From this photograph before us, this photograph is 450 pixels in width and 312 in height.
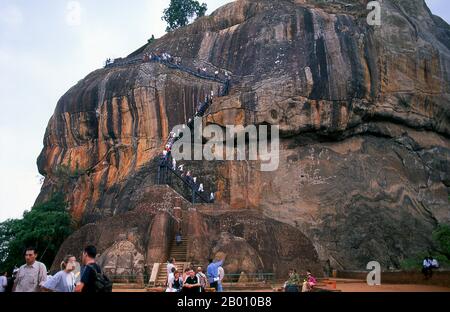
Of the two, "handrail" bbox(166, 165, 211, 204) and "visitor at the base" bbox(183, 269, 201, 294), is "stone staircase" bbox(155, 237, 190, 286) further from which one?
"visitor at the base" bbox(183, 269, 201, 294)

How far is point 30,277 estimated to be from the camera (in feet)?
28.0

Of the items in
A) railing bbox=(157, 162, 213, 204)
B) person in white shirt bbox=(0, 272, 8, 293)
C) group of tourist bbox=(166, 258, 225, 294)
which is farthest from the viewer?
railing bbox=(157, 162, 213, 204)

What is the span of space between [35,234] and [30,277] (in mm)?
24865

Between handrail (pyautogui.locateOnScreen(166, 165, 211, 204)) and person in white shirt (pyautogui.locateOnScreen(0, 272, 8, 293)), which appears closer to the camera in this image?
person in white shirt (pyautogui.locateOnScreen(0, 272, 8, 293))

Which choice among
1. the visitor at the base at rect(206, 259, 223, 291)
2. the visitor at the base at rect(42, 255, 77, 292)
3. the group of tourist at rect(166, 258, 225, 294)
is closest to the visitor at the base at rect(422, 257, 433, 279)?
the group of tourist at rect(166, 258, 225, 294)

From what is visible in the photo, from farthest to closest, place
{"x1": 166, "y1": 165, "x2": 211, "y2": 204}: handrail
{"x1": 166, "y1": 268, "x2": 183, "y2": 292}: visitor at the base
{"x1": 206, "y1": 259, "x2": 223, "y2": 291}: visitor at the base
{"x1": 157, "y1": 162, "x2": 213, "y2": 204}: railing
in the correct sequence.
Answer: {"x1": 157, "y1": 162, "x2": 213, "y2": 204}: railing, {"x1": 166, "y1": 165, "x2": 211, "y2": 204}: handrail, {"x1": 206, "y1": 259, "x2": 223, "y2": 291}: visitor at the base, {"x1": 166, "y1": 268, "x2": 183, "y2": 292}: visitor at the base

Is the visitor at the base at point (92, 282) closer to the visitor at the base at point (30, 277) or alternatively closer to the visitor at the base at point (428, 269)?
the visitor at the base at point (30, 277)

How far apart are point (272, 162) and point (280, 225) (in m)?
7.96

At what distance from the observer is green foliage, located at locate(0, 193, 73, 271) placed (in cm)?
3164

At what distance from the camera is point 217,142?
3400 cm

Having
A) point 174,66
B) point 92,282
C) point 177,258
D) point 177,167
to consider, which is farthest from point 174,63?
point 92,282

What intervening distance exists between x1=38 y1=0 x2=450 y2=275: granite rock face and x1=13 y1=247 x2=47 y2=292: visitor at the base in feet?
60.0

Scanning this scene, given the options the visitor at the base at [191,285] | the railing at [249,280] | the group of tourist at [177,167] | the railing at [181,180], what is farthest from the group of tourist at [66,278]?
the group of tourist at [177,167]
